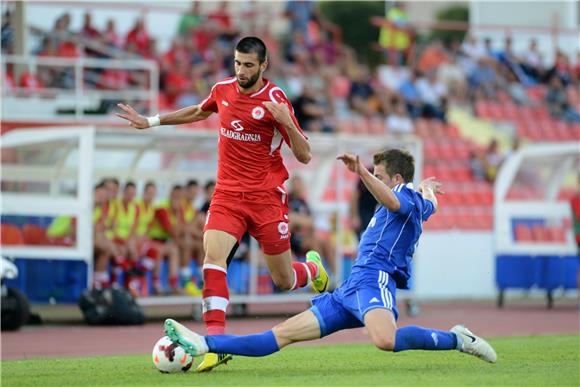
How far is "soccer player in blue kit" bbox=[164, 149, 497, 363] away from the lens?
8.59 meters

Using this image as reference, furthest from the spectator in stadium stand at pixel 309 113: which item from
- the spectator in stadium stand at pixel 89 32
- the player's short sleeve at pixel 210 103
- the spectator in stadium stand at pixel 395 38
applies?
the player's short sleeve at pixel 210 103

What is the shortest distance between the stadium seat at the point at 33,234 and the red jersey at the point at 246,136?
243 inches

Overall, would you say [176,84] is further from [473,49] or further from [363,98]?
[473,49]

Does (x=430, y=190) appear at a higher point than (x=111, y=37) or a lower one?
lower

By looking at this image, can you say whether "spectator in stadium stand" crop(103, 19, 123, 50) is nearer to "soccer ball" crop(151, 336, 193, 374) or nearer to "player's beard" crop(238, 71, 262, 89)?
"player's beard" crop(238, 71, 262, 89)

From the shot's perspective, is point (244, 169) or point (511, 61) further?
point (511, 61)

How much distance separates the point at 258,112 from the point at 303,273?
5.39 feet

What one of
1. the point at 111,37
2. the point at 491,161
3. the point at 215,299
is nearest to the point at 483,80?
the point at 491,161

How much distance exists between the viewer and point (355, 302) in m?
8.78

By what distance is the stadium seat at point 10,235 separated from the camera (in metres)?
15.5

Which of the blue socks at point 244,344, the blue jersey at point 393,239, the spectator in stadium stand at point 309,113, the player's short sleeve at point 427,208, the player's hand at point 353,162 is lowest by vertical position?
the blue socks at point 244,344

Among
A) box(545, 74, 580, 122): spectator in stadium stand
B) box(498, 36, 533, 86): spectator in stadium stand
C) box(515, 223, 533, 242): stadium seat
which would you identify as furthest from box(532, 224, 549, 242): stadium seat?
box(498, 36, 533, 86): spectator in stadium stand

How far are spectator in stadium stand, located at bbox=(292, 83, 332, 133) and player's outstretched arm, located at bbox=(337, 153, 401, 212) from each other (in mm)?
12818

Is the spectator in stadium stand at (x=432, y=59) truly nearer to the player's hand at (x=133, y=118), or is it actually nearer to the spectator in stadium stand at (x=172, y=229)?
the spectator in stadium stand at (x=172, y=229)
